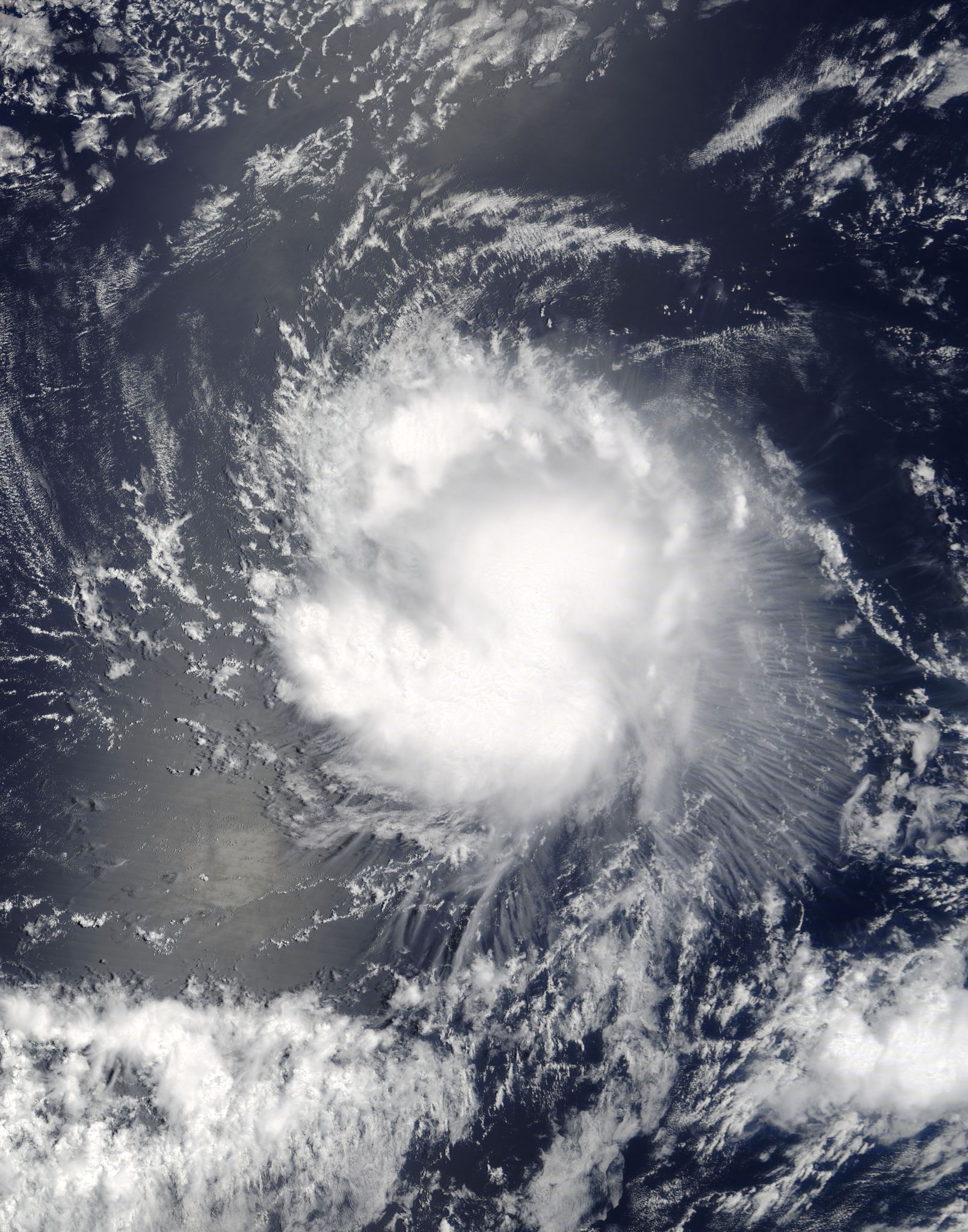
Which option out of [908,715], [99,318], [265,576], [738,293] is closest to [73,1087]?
[265,576]

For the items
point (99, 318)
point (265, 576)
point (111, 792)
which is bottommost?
point (111, 792)

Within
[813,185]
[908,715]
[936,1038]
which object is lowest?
[936,1038]

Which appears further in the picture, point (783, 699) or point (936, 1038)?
point (783, 699)

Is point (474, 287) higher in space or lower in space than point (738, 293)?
higher

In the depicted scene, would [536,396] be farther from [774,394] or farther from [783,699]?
[783,699]

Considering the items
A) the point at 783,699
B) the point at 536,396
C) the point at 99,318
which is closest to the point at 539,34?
the point at 536,396

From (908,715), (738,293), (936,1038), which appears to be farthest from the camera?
(738,293)

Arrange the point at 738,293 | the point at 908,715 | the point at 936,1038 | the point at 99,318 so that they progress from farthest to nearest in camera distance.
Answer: the point at 99,318 < the point at 738,293 < the point at 908,715 < the point at 936,1038

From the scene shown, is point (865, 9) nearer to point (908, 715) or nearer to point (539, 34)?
point (539, 34)

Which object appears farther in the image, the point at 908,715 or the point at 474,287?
the point at 474,287
